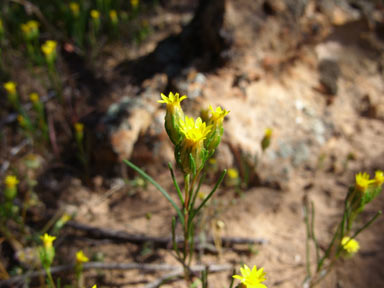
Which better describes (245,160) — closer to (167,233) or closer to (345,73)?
(167,233)

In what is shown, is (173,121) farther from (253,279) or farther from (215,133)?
(253,279)

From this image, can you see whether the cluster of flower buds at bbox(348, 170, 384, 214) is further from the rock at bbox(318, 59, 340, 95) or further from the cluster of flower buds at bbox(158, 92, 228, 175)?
the rock at bbox(318, 59, 340, 95)

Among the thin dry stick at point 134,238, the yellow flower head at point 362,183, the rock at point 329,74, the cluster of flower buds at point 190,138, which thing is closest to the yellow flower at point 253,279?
the cluster of flower buds at point 190,138

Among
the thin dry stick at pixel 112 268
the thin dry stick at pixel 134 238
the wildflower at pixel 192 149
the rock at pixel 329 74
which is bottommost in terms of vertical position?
the thin dry stick at pixel 112 268

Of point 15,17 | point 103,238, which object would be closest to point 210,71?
point 103,238

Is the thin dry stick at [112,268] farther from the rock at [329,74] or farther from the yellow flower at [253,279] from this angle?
the rock at [329,74]

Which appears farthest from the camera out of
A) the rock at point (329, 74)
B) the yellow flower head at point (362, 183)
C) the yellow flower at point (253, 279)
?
the rock at point (329, 74)

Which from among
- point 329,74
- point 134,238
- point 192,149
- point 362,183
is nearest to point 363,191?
point 362,183

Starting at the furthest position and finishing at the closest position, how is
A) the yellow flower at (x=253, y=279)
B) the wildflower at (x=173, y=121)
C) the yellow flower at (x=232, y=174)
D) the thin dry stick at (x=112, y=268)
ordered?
the yellow flower at (x=232, y=174) < the thin dry stick at (x=112, y=268) < the wildflower at (x=173, y=121) < the yellow flower at (x=253, y=279)
